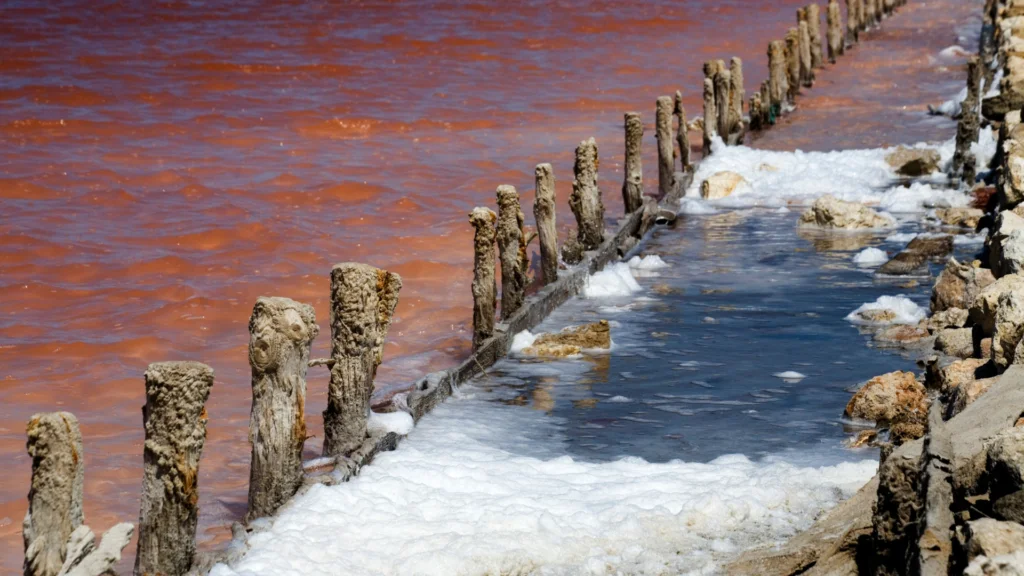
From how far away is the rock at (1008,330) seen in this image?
8922 mm

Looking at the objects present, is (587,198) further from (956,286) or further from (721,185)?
(721,185)

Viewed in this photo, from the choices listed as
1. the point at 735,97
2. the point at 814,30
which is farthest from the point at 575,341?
the point at 814,30

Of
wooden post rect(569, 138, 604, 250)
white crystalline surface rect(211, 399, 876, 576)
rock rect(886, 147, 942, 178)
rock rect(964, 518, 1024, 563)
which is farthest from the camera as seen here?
rock rect(886, 147, 942, 178)

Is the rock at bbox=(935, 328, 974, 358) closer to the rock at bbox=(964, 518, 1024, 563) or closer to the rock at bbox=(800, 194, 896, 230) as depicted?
the rock at bbox=(964, 518, 1024, 563)

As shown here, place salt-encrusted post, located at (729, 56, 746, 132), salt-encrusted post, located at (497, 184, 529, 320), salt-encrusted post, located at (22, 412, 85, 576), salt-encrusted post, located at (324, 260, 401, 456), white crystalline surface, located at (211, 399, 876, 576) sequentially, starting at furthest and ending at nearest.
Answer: salt-encrusted post, located at (729, 56, 746, 132) < salt-encrusted post, located at (497, 184, 529, 320) < salt-encrusted post, located at (324, 260, 401, 456) < white crystalline surface, located at (211, 399, 876, 576) < salt-encrusted post, located at (22, 412, 85, 576)

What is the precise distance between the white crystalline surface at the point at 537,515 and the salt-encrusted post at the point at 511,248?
3.68 meters

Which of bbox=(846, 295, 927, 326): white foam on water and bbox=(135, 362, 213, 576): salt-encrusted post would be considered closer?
bbox=(135, 362, 213, 576): salt-encrusted post

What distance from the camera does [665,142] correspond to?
21141 millimetres

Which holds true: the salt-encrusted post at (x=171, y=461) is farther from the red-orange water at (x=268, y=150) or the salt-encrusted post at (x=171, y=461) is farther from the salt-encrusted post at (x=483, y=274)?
the salt-encrusted post at (x=483, y=274)

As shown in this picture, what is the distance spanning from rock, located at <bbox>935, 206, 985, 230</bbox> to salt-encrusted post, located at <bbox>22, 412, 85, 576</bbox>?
14143 millimetres

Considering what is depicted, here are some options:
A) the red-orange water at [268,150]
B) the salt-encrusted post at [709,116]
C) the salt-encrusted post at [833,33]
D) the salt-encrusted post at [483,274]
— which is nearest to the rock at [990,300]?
the salt-encrusted post at [483,274]

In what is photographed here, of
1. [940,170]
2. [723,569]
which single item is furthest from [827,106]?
[723,569]

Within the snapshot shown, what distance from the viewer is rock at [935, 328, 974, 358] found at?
11688 millimetres

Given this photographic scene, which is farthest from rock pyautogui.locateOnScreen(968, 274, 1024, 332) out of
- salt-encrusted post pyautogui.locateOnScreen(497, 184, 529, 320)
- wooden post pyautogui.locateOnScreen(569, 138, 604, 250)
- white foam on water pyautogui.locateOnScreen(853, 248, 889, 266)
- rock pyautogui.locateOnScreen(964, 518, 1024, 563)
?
wooden post pyautogui.locateOnScreen(569, 138, 604, 250)
